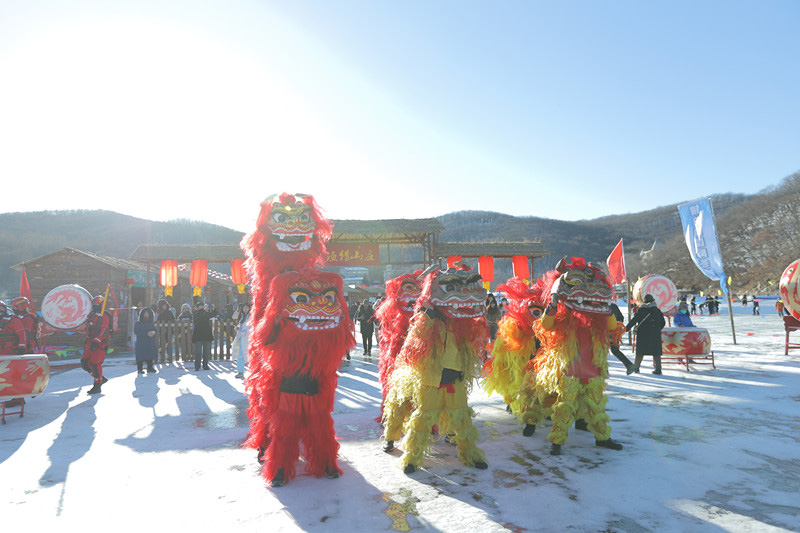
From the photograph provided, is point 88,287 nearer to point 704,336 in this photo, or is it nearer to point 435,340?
point 435,340

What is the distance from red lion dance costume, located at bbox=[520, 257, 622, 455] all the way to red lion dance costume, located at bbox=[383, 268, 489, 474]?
2.75ft

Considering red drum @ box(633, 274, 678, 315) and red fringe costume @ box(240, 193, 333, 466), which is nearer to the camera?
red fringe costume @ box(240, 193, 333, 466)

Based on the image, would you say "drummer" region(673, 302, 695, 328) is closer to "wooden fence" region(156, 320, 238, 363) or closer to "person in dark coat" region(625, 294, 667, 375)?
"person in dark coat" region(625, 294, 667, 375)

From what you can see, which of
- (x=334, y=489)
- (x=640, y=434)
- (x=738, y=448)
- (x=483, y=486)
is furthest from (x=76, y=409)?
(x=738, y=448)

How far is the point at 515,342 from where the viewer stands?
18.0ft

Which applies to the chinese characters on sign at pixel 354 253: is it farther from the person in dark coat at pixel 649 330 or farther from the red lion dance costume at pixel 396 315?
the red lion dance costume at pixel 396 315

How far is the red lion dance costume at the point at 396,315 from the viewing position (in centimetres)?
515

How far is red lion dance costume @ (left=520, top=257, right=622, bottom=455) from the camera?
4199 millimetres

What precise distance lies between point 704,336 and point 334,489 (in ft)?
27.3

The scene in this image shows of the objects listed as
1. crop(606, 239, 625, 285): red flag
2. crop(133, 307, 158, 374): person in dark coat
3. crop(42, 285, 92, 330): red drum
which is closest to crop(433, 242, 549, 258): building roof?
crop(606, 239, 625, 285): red flag

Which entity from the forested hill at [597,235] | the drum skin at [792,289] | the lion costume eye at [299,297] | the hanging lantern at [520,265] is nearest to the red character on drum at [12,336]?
the lion costume eye at [299,297]

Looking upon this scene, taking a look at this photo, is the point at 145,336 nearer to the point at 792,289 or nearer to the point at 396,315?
the point at 396,315

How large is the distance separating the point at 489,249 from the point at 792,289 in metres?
9.11

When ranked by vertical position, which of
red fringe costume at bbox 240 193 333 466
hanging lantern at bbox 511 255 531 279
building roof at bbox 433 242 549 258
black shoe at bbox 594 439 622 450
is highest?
building roof at bbox 433 242 549 258
